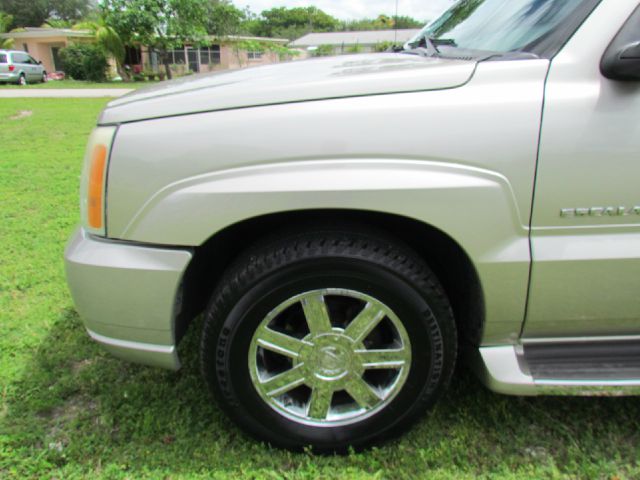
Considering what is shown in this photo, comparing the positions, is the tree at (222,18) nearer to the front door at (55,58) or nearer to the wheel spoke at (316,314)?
the front door at (55,58)

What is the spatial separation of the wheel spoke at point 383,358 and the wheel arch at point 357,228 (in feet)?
1.01

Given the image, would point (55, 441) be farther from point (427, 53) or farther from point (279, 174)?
point (427, 53)

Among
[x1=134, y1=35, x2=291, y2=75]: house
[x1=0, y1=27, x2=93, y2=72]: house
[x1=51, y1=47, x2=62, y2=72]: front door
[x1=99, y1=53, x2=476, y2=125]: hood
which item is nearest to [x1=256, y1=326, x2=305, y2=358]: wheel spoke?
[x1=99, y1=53, x2=476, y2=125]: hood

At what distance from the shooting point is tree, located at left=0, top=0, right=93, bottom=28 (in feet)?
183

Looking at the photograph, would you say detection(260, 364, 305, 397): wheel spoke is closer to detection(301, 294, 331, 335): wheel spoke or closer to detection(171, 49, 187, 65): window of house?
detection(301, 294, 331, 335): wheel spoke

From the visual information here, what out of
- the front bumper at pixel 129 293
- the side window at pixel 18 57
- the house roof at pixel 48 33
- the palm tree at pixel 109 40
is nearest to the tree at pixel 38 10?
the house roof at pixel 48 33

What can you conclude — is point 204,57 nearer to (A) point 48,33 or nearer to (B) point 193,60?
(B) point 193,60

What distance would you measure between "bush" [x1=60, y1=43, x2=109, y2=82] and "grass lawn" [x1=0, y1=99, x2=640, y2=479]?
1132 inches

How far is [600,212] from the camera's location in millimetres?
1616

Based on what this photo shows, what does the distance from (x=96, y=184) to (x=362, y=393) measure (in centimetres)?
124

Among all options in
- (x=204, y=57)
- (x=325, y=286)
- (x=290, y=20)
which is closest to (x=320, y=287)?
(x=325, y=286)

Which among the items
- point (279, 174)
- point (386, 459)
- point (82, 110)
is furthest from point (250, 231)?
point (82, 110)

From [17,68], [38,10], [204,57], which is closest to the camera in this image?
[17,68]

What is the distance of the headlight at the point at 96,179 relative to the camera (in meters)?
1.72
